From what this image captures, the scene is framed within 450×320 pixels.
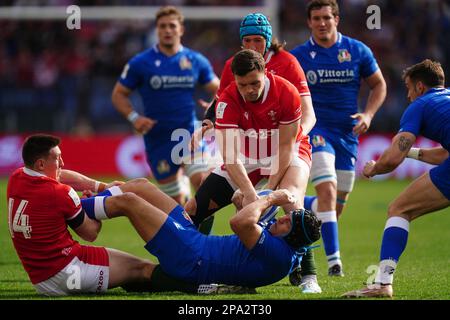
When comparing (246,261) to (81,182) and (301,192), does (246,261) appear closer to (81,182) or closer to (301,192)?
(301,192)

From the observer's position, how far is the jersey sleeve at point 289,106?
25.1 ft

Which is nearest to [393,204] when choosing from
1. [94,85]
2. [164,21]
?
[164,21]

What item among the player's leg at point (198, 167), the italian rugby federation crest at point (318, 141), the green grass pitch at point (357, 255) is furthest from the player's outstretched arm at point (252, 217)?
the player's leg at point (198, 167)

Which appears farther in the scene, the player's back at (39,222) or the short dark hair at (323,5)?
the short dark hair at (323,5)

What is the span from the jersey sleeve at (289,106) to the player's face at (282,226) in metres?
1.10

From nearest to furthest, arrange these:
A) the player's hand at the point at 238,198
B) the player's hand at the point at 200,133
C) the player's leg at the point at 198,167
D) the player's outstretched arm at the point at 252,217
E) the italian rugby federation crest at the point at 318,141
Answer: the player's outstretched arm at the point at 252,217 → the player's hand at the point at 238,198 → the player's hand at the point at 200,133 → the italian rugby federation crest at the point at 318,141 → the player's leg at the point at 198,167

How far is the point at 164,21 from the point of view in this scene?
37.2 ft

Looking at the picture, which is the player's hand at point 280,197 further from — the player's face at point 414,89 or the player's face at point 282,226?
the player's face at point 414,89

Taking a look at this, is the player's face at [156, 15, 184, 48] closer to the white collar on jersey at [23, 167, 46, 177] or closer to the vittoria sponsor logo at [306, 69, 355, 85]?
the vittoria sponsor logo at [306, 69, 355, 85]

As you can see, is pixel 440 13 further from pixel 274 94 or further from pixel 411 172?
pixel 274 94

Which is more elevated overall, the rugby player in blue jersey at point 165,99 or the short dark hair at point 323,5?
the short dark hair at point 323,5

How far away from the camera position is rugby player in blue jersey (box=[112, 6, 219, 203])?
38.1 ft

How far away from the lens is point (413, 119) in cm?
698

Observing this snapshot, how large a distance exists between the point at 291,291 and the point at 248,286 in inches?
21.1
